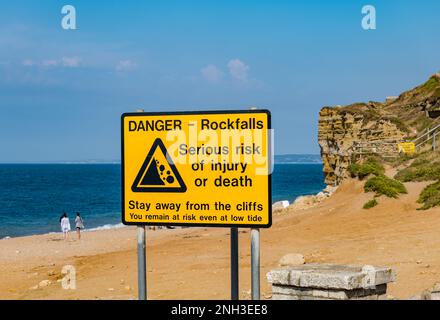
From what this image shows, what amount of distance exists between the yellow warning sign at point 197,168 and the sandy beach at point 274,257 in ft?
21.6

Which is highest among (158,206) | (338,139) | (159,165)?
(338,139)

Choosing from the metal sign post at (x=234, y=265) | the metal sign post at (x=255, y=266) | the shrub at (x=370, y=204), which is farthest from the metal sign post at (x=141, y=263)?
the shrub at (x=370, y=204)

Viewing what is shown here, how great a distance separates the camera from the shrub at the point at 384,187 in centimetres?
2367

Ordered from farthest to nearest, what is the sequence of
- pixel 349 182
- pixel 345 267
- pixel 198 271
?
1. pixel 349 182
2. pixel 198 271
3. pixel 345 267

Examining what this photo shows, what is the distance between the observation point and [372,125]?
4478 centimetres

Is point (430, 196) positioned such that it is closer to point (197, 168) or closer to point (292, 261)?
point (292, 261)

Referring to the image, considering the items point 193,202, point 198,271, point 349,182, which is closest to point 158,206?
point 193,202

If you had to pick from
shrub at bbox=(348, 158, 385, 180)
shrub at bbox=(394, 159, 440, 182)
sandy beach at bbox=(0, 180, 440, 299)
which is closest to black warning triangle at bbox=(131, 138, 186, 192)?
sandy beach at bbox=(0, 180, 440, 299)

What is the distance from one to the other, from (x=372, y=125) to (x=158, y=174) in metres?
41.8

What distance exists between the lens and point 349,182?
1194 inches

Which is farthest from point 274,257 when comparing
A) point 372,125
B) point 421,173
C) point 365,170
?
point 372,125

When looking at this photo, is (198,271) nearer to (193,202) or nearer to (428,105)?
(193,202)

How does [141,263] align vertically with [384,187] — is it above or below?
below
